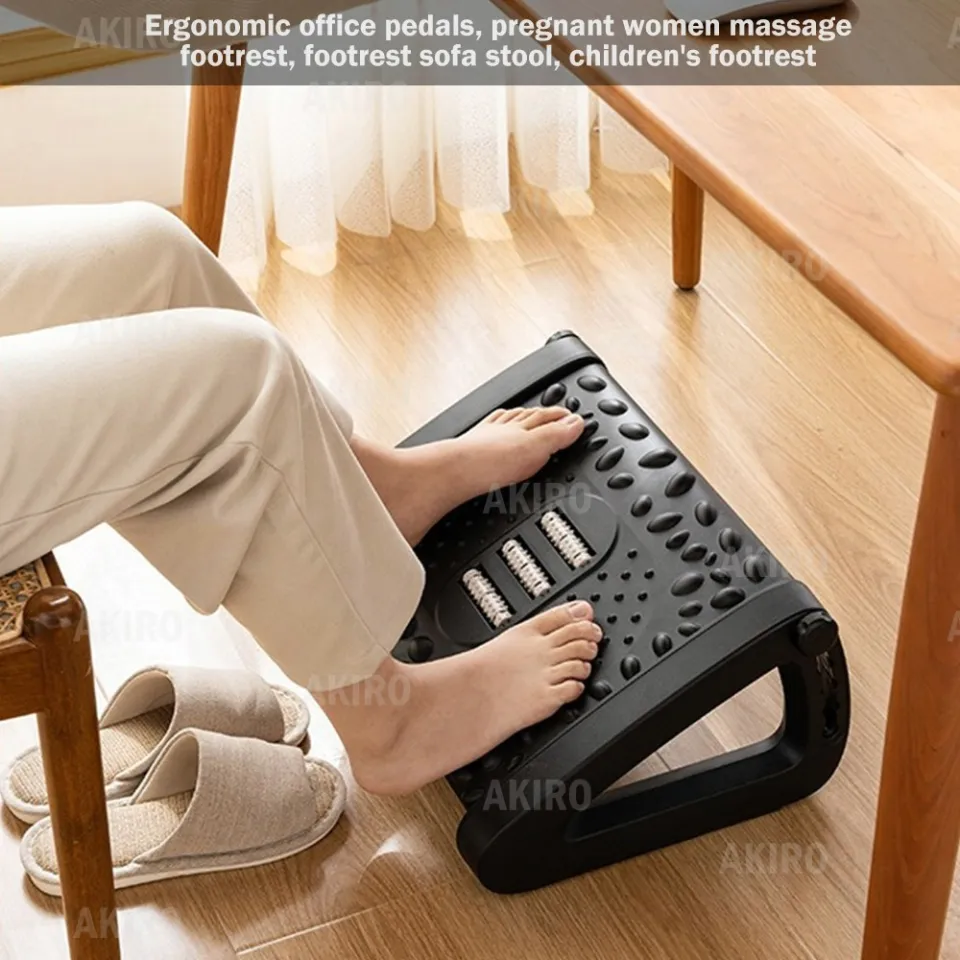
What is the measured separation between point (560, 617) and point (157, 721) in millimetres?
348

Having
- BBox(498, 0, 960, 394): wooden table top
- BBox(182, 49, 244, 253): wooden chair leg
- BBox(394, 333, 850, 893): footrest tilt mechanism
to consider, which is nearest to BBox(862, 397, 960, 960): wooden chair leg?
BBox(498, 0, 960, 394): wooden table top

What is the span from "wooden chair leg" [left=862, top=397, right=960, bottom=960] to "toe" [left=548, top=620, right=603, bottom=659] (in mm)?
311

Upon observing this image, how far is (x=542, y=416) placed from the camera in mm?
1562

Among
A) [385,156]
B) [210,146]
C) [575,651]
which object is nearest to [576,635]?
[575,651]

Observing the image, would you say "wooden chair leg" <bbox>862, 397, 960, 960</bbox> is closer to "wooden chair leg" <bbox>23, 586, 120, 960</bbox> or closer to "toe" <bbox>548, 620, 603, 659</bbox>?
"toe" <bbox>548, 620, 603, 659</bbox>

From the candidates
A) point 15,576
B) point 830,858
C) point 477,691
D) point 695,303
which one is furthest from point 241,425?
point 695,303

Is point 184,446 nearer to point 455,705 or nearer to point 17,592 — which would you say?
point 17,592

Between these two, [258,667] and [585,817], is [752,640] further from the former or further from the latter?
[258,667]

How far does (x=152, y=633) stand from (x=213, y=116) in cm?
51

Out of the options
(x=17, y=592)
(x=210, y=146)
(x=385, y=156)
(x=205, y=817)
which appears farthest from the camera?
(x=385, y=156)

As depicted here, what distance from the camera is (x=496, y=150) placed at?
2.19 m

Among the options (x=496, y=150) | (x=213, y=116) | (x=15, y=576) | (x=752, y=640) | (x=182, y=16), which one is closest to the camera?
(x=15, y=576)

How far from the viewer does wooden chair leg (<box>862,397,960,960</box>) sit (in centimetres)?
99

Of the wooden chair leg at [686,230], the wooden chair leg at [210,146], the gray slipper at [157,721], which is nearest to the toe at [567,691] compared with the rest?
the gray slipper at [157,721]
